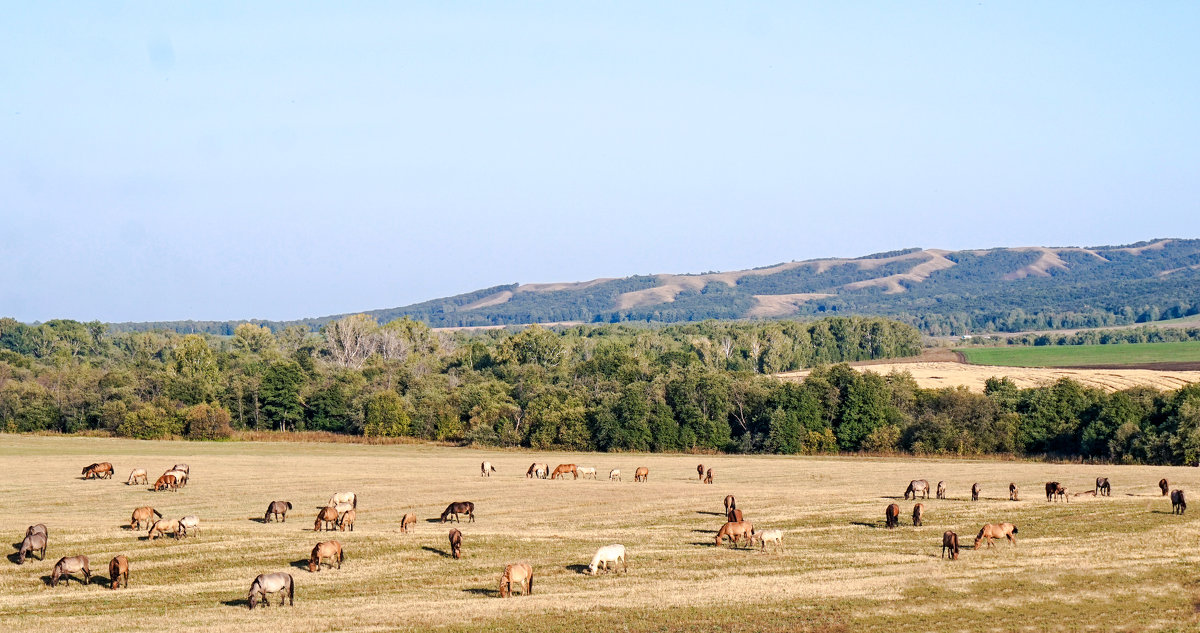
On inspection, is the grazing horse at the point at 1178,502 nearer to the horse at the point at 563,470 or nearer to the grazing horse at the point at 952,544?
the grazing horse at the point at 952,544

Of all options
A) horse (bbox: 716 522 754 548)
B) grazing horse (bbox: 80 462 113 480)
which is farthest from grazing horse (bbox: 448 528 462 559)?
grazing horse (bbox: 80 462 113 480)

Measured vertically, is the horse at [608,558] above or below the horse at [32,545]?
below

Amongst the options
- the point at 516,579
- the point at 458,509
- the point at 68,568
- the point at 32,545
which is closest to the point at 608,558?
the point at 516,579

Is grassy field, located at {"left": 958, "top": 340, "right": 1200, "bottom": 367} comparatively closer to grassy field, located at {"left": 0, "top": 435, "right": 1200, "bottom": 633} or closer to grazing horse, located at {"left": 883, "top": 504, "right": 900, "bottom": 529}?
grassy field, located at {"left": 0, "top": 435, "right": 1200, "bottom": 633}

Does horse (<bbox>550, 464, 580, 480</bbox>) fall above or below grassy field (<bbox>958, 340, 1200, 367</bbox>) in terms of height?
below

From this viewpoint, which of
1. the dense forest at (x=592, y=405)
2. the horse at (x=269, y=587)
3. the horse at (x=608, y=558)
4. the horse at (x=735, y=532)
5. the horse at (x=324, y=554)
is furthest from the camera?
the dense forest at (x=592, y=405)

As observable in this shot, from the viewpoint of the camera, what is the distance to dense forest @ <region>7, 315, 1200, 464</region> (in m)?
78.2

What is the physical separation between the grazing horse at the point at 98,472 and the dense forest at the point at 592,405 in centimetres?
3811

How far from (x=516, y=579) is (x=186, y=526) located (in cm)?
1344

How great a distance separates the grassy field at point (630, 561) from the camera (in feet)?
85.5

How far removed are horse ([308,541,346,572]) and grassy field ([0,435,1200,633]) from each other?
46 cm

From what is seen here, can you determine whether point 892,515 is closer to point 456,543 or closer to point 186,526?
point 456,543

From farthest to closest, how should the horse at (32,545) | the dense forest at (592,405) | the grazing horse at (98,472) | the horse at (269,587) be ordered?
the dense forest at (592,405), the grazing horse at (98,472), the horse at (32,545), the horse at (269,587)

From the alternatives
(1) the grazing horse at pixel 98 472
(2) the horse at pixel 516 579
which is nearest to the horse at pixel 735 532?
(2) the horse at pixel 516 579
